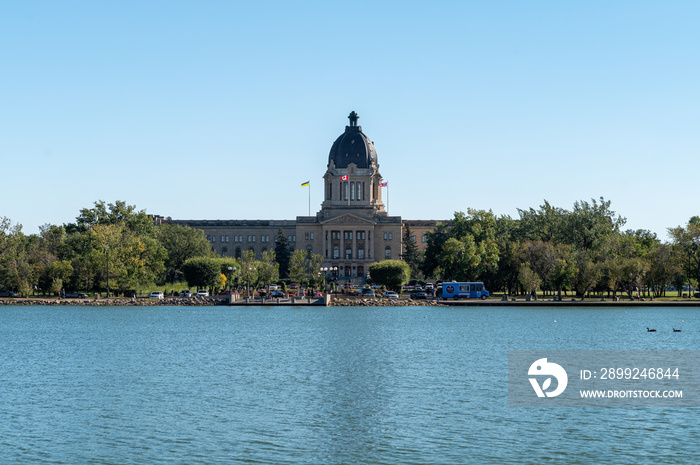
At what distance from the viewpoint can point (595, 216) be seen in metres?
112

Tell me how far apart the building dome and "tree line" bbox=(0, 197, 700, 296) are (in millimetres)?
55268

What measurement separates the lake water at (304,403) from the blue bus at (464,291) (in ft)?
137

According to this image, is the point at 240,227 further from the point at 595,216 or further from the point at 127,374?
the point at 127,374

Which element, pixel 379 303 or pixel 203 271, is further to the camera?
pixel 203 271

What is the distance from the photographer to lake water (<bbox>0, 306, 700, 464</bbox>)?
24078 mm

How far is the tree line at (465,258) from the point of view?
99.9 m

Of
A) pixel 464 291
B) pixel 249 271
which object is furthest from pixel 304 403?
pixel 249 271

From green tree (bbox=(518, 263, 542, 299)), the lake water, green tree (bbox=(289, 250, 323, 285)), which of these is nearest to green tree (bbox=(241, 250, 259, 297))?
green tree (bbox=(289, 250, 323, 285))

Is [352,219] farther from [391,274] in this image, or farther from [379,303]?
[379,303]

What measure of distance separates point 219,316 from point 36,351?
33.1 m

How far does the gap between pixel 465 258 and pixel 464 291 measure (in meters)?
4.72

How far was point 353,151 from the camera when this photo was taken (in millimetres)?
181125

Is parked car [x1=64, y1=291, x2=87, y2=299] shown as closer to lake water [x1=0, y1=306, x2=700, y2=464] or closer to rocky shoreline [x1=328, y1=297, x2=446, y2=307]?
rocky shoreline [x1=328, y1=297, x2=446, y2=307]

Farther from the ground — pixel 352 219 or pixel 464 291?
pixel 352 219
